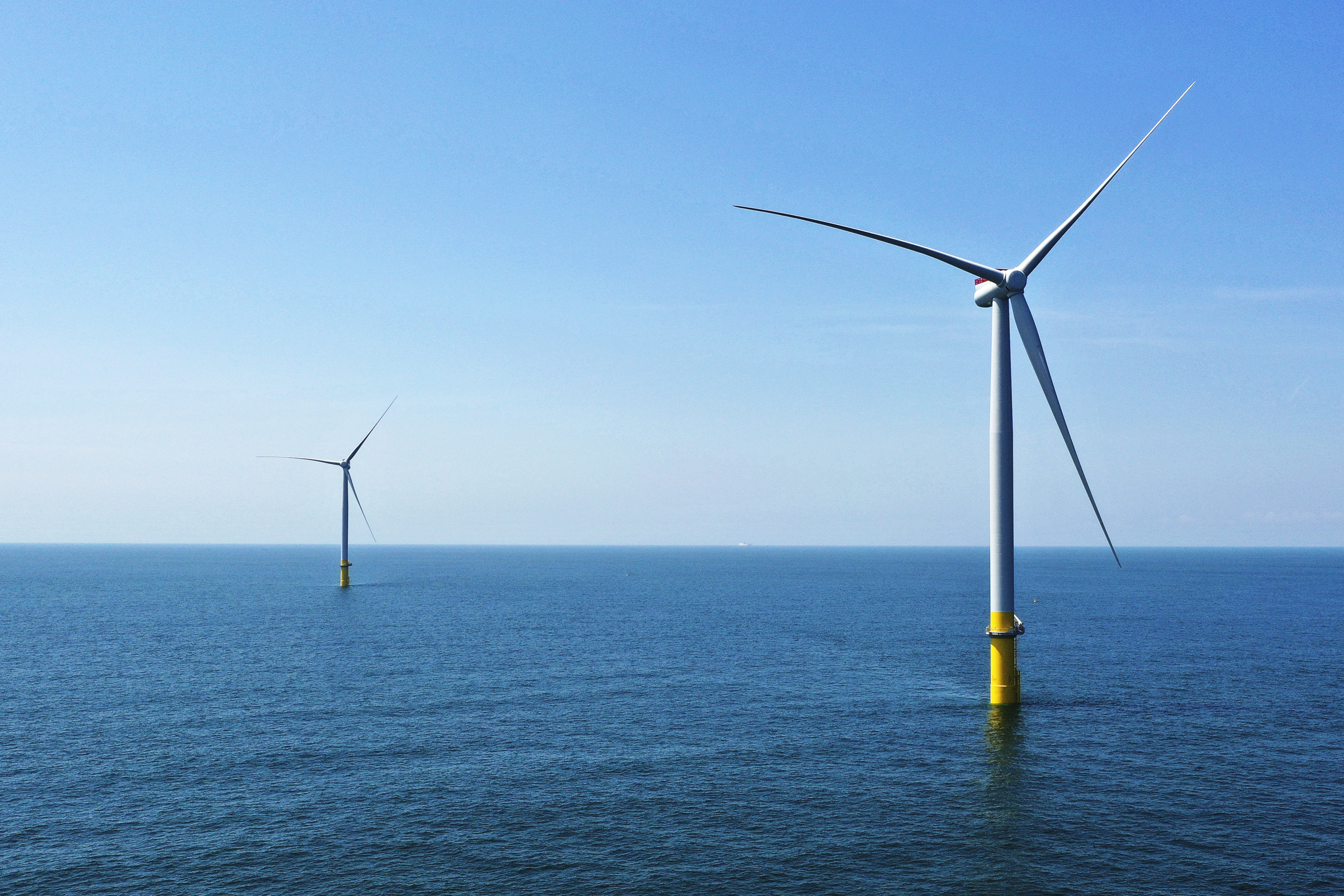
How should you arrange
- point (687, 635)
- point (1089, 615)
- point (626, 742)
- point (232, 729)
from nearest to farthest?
point (626, 742) < point (232, 729) < point (687, 635) < point (1089, 615)

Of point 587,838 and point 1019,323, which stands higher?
point 1019,323

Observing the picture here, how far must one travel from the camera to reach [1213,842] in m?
47.2

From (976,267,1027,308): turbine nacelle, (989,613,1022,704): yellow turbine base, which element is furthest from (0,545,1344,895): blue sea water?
(976,267,1027,308): turbine nacelle

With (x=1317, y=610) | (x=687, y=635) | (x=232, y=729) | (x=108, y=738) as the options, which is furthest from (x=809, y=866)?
(x=1317, y=610)

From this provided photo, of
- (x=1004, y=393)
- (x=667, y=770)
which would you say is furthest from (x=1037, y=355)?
(x=667, y=770)

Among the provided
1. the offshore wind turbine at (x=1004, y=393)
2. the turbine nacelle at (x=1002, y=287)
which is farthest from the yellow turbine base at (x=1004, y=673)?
the turbine nacelle at (x=1002, y=287)

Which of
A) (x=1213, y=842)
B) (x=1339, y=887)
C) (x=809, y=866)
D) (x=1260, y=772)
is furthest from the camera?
(x=1260, y=772)

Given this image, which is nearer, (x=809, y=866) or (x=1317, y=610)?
(x=809, y=866)

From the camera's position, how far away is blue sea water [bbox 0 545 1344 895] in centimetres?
4403

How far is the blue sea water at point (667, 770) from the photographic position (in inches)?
1734

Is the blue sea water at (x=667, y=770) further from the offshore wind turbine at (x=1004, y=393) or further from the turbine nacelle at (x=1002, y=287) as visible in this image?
the turbine nacelle at (x=1002, y=287)

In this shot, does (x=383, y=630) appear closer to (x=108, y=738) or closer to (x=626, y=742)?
(x=108, y=738)

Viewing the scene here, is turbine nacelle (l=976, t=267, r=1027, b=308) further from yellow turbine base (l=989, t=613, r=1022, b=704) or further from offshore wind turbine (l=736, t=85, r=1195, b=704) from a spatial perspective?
yellow turbine base (l=989, t=613, r=1022, b=704)

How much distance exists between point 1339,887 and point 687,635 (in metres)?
97.2
